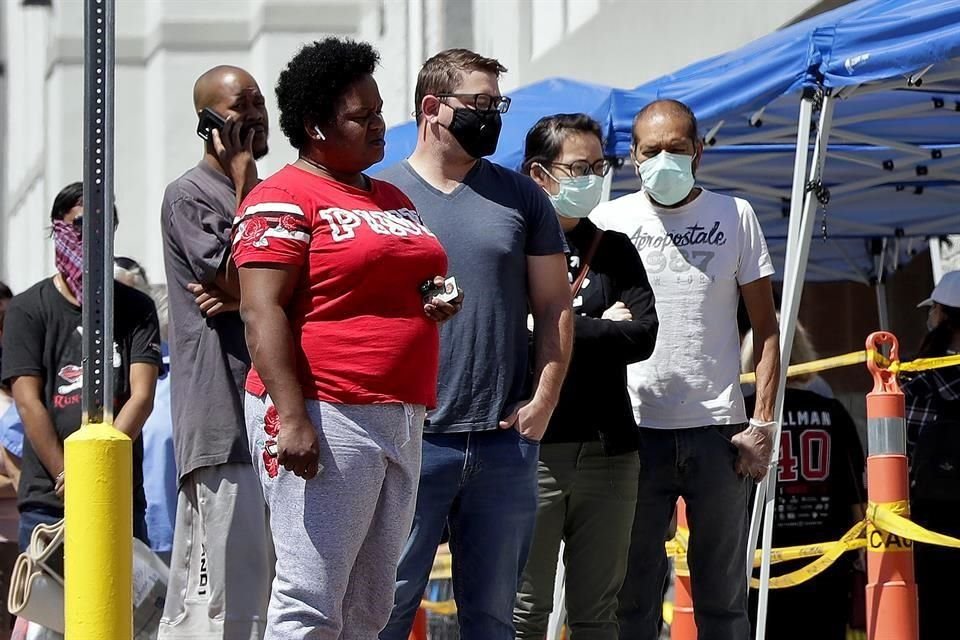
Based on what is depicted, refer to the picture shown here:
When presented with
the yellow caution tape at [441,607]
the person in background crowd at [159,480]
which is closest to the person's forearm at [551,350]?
the person in background crowd at [159,480]

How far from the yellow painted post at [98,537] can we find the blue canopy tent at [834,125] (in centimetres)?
261

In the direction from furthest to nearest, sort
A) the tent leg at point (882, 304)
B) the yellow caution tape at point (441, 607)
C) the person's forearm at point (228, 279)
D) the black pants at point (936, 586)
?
the tent leg at point (882, 304), the yellow caution tape at point (441, 607), the black pants at point (936, 586), the person's forearm at point (228, 279)

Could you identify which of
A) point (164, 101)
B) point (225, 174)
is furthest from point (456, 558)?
point (164, 101)

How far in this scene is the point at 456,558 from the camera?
4.78 meters

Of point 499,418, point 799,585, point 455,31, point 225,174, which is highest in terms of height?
point 455,31

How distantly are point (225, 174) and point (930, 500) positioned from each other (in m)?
3.83

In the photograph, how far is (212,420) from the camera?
→ 4.78 metres

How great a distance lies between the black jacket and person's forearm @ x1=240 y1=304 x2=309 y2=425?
1.39 m

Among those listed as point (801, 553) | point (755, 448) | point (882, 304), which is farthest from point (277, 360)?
point (882, 304)

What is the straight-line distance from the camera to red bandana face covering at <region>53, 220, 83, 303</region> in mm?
5699

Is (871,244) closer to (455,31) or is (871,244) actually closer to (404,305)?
(455,31)

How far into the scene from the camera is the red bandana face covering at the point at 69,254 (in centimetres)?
570

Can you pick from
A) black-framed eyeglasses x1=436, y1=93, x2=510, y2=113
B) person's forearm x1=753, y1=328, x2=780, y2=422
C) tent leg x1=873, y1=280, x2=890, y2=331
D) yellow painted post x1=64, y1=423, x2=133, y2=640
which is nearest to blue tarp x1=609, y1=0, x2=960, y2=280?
tent leg x1=873, y1=280, x2=890, y2=331

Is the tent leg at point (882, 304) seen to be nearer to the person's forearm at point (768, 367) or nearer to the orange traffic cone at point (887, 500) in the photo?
the orange traffic cone at point (887, 500)
